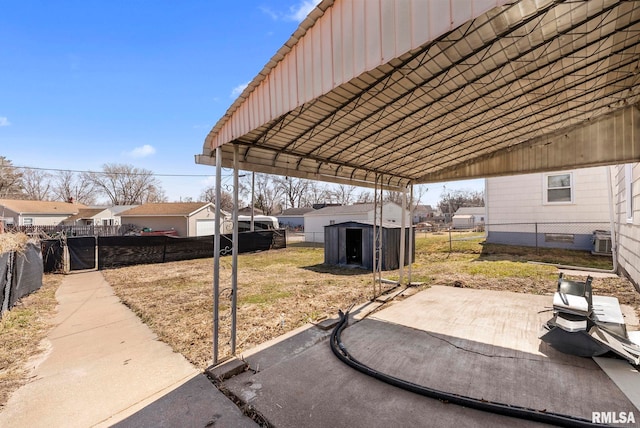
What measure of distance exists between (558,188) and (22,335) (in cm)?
1603

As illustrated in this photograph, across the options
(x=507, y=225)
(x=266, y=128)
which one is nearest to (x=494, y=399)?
(x=266, y=128)

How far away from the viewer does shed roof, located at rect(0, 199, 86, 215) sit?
1048 inches

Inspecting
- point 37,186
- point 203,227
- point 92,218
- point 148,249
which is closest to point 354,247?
point 148,249

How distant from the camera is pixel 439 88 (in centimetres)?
Result: 306

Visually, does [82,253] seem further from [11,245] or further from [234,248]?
[234,248]

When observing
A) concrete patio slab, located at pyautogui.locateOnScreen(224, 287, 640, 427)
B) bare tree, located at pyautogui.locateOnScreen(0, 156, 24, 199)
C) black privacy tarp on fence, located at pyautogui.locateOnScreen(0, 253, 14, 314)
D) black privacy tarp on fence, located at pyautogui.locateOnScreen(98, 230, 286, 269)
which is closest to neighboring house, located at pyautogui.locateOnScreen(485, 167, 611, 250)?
concrete patio slab, located at pyautogui.locateOnScreen(224, 287, 640, 427)

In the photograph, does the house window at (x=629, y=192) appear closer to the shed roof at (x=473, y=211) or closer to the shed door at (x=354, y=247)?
the shed door at (x=354, y=247)

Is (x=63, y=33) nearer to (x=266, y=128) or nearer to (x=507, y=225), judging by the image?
(x=266, y=128)

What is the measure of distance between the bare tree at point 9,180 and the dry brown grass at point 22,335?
3500cm

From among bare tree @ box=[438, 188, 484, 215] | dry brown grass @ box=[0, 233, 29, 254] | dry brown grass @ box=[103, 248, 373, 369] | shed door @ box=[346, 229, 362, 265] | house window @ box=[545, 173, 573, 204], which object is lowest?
dry brown grass @ box=[103, 248, 373, 369]

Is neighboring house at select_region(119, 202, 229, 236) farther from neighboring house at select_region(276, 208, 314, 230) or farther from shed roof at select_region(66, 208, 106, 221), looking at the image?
neighboring house at select_region(276, 208, 314, 230)

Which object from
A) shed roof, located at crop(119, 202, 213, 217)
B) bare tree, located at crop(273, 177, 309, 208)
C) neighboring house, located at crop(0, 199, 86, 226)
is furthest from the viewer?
bare tree, located at crop(273, 177, 309, 208)

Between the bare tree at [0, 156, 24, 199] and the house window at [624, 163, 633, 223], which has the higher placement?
the bare tree at [0, 156, 24, 199]

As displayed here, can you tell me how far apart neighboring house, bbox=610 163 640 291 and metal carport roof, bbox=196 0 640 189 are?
1.57 m
